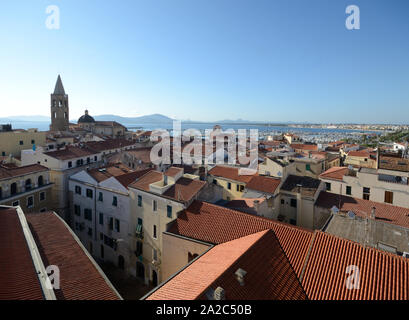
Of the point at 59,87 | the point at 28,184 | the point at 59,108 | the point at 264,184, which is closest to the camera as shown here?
the point at 264,184

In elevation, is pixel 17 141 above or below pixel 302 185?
above

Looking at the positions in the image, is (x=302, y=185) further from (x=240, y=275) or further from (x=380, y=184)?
(x=240, y=275)

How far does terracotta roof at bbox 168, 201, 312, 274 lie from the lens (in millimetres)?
12398

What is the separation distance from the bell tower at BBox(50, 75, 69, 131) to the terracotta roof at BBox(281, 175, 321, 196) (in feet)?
229

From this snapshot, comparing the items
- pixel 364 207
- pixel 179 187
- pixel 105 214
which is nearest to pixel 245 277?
pixel 179 187

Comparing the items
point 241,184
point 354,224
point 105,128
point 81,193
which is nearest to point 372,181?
point 354,224

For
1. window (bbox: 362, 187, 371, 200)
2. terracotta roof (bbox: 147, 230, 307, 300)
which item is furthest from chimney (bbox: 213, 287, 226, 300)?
window (bbox: 362, 187, 371, 200)

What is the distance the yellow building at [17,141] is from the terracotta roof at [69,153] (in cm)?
1069

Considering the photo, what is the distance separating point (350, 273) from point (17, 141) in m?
46.8

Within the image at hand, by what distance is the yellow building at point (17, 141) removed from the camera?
3784cm

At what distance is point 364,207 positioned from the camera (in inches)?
859
